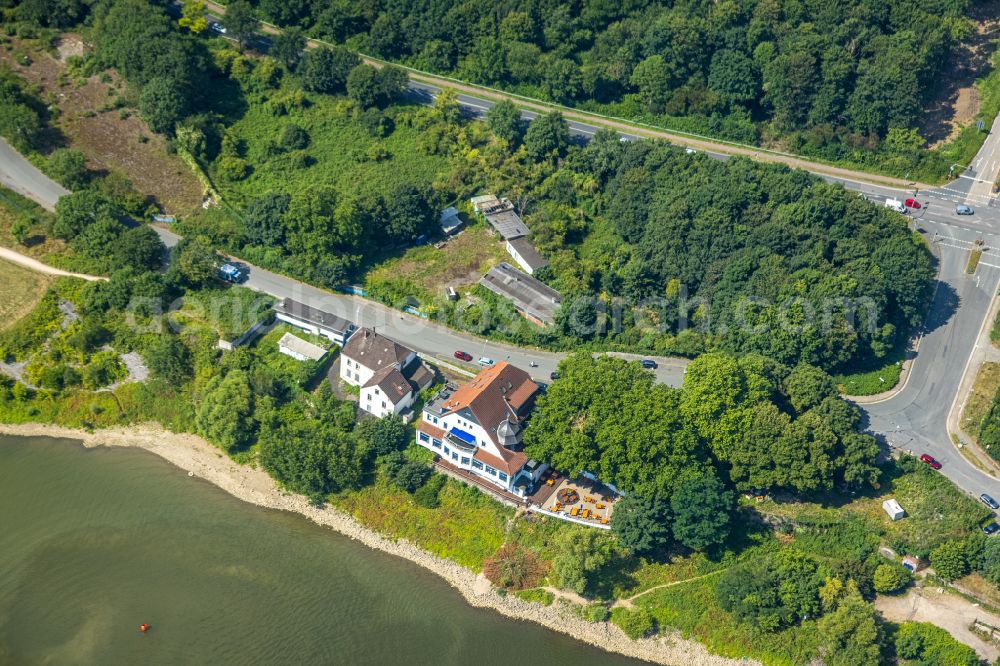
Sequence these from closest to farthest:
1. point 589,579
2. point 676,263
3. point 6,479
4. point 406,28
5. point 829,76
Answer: point 589,579
point 6,479
point 676,263
point 829,76
point 406,28

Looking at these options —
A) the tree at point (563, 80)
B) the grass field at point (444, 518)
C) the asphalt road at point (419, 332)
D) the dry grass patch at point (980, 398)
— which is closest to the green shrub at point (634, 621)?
the grass field at point (444, 518)

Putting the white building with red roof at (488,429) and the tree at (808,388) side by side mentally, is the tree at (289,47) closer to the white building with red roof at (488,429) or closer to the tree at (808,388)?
the white building with red roof at (488,429)

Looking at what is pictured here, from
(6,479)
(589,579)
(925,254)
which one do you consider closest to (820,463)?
(589,579)

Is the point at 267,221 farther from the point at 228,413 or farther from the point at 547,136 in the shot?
the point at 547,136

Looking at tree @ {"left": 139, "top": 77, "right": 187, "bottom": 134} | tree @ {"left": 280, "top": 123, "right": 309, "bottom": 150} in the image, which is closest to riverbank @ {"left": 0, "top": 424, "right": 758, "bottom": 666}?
tree @ {"left": 139, "top": 77, "right": 187, "bottom": 134}

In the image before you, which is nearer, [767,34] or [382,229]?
[382,229]

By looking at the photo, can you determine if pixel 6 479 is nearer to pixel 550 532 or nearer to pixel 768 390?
pixel 550 532

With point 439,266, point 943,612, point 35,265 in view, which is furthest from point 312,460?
point 943,612
